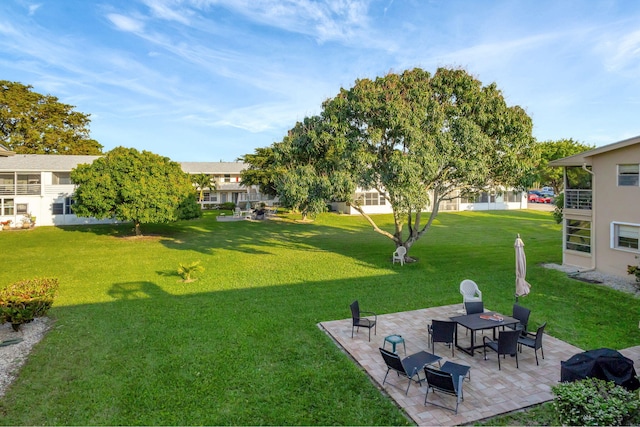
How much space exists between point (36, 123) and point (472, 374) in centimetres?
5705

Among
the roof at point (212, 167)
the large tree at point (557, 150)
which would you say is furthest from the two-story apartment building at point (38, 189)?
the large tree at point (557, 150)

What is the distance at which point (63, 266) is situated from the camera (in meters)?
18.2

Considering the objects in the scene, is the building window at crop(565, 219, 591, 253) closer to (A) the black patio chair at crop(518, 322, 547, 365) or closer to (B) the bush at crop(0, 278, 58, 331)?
(A) the black patio chair at crop(518, 322, 547, 365)

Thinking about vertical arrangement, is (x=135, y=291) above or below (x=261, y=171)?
below

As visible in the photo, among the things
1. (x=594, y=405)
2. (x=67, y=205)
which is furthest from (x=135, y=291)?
(x=67, y=205)

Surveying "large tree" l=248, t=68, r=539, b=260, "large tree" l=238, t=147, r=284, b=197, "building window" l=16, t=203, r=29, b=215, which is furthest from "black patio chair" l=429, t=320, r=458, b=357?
"building window" l=16, t=203, r=29, b=215

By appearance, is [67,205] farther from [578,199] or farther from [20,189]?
[578,199]

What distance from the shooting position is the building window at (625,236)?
45.6 ft

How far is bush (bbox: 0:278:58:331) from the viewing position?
30.5 ft

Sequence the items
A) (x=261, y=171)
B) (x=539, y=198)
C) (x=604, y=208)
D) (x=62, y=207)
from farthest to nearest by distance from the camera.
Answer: (x=539, y=198)
(x=261, y=171)
(x=62, y=207)
(x=604, y=208)

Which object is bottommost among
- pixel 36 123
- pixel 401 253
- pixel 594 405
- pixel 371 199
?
pixel 594 405

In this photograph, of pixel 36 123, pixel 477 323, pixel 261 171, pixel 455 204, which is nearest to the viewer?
pixel 477 323

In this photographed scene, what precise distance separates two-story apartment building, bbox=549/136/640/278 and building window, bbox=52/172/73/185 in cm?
4062

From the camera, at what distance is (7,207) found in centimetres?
3291
